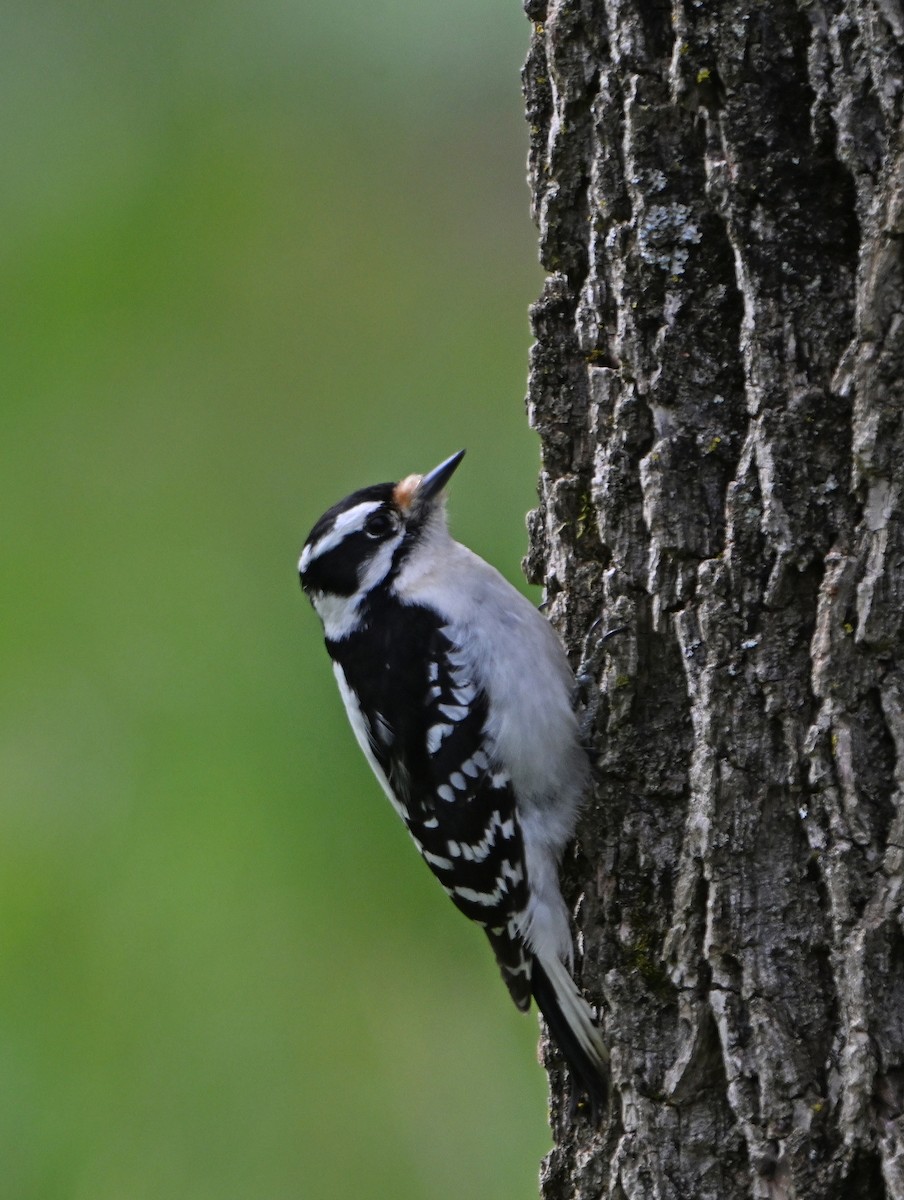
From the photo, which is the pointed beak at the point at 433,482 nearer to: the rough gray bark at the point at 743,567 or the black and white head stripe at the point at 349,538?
the black and white head stripe at the point at 349,538

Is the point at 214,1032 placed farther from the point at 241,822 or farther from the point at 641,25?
the point at 641,25

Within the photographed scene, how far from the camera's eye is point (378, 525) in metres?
3.74

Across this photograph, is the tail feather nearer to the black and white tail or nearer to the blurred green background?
the black and white tail

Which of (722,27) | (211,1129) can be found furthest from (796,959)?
(211,1129)

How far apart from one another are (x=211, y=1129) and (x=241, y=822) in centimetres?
115

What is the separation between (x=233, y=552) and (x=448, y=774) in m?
2.88

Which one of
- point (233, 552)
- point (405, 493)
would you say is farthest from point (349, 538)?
point (233, 552)

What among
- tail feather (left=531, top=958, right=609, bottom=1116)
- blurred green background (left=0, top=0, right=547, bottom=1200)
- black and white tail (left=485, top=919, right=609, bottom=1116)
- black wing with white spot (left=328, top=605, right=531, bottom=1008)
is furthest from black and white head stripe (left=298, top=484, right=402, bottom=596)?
blurred green background (left=0, top=0, right=547, bottom=1200)

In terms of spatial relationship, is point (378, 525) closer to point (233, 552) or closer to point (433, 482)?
point (433, 482)

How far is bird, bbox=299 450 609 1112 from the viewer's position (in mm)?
3129

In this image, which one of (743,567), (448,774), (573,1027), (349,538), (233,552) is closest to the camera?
(743,567)

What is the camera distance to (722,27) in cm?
236

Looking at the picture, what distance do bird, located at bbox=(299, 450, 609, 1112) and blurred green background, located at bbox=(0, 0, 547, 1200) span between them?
149 cm

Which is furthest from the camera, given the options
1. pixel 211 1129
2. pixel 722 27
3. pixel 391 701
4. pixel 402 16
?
pixel 402 16
